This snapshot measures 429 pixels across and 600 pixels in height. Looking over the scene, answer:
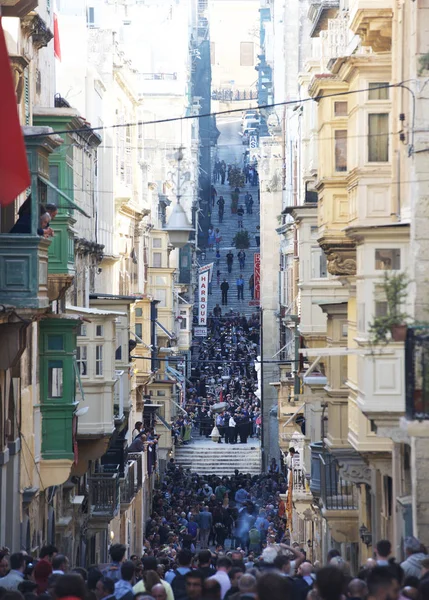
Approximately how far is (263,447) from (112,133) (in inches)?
802

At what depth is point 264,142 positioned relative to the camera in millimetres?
75062

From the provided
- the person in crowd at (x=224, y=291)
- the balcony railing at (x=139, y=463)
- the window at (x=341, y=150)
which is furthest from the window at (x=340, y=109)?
the person in crowd at (x=224, y=291)

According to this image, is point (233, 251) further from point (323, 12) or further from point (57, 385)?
point (57, 385)

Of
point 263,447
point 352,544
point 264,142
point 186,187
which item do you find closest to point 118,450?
point 352,544

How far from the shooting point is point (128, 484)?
4116 cm

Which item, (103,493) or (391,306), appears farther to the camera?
(103,493)

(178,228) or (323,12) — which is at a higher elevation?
(323,12)

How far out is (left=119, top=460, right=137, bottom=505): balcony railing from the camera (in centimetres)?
4059

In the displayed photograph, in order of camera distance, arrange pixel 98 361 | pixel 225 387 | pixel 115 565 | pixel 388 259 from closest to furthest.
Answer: pixel 115 565, pixel 388 259, pixel 98 361, pixel 225 387

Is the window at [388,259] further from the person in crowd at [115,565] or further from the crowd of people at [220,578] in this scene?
the person in crowd at [115,565]

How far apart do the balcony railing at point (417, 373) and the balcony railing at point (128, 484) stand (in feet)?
73.3

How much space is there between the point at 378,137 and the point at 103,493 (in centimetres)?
1536

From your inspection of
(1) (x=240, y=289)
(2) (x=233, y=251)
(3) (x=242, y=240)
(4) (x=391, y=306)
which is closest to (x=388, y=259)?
(4) (x=391, y=306)

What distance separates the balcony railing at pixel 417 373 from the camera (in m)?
17.9
